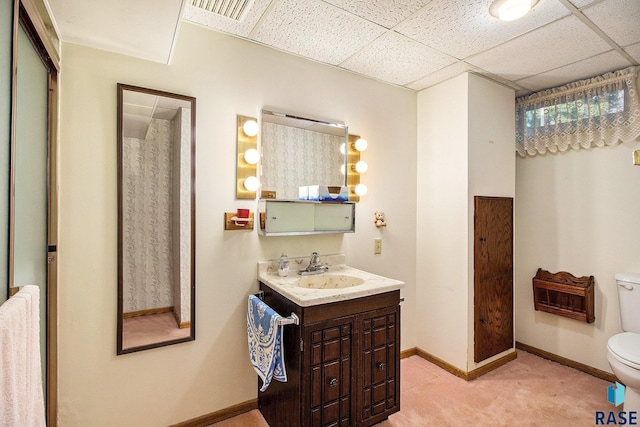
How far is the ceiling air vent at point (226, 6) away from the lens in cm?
163

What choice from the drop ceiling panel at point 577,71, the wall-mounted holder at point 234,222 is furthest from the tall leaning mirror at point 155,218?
the drop ceiling panel at point 577,71

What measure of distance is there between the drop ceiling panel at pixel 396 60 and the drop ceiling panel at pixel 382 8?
0.17 meters

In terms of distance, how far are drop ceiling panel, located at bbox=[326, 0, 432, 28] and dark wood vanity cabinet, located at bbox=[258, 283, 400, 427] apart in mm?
1595

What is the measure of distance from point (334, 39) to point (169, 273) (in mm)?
1754

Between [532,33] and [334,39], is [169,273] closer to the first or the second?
[334,39]

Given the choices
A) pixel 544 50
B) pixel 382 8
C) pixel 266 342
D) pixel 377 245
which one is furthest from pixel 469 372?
pixel 382 8

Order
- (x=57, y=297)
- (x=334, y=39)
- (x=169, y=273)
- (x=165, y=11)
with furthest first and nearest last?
(x=334, y=39)
(x=169, y=273)
(x=57, y=297)
(x=165, y=11)

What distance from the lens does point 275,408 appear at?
1.84m

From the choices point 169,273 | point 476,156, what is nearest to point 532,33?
point 476,156

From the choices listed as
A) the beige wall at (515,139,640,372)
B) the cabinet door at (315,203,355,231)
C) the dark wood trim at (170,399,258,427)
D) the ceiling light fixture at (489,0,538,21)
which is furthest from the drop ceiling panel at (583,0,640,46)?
the dark wood trim at (170,399,258,427)

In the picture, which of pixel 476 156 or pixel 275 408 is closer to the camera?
pixel 275 408

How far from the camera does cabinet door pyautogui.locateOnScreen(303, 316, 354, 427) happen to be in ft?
5.31

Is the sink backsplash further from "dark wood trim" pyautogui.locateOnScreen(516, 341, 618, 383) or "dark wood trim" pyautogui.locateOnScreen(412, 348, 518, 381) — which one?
"dark wood trim" pyautogui.locateOnScreen(516, 341, 618, 383)

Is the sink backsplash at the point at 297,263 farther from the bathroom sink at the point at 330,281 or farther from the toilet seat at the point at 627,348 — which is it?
the toilet seat at the point at 627,348
